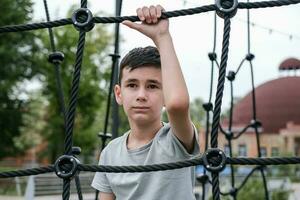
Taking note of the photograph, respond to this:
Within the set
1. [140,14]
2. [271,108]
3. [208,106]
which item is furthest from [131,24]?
[271,108]

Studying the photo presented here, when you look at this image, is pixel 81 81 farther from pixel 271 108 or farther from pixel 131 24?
pixel 131 24

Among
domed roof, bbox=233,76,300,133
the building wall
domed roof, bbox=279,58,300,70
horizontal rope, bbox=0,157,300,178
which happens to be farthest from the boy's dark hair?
the building wall

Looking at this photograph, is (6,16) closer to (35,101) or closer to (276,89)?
(35,101)

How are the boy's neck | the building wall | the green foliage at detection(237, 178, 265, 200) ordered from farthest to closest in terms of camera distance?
1. the building wall
2. the green foliage at detection(237, 178, 265, 200)
3. the boy's neck

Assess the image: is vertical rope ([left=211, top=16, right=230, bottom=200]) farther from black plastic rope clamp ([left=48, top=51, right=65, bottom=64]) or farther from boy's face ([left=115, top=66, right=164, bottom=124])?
black plastic rope clamp ([left=48, top=51, right=65, bottom=64])

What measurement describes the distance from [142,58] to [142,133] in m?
0.16

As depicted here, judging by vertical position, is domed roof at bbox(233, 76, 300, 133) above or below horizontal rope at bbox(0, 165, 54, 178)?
above

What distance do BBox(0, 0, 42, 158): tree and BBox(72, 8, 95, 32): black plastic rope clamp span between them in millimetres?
10374

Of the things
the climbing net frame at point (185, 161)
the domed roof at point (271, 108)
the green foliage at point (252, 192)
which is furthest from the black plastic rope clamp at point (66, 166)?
the domed roof at point (271, 108)

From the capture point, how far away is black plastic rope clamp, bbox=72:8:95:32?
1027 millimetres

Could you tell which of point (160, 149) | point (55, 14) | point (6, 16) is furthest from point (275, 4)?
point (55, 14)

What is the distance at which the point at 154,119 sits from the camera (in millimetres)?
1093

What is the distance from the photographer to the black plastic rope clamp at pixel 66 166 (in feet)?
3.17

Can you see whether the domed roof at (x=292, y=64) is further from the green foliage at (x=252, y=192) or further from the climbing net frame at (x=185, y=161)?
the climbing net frame at (x=185, y=161)
